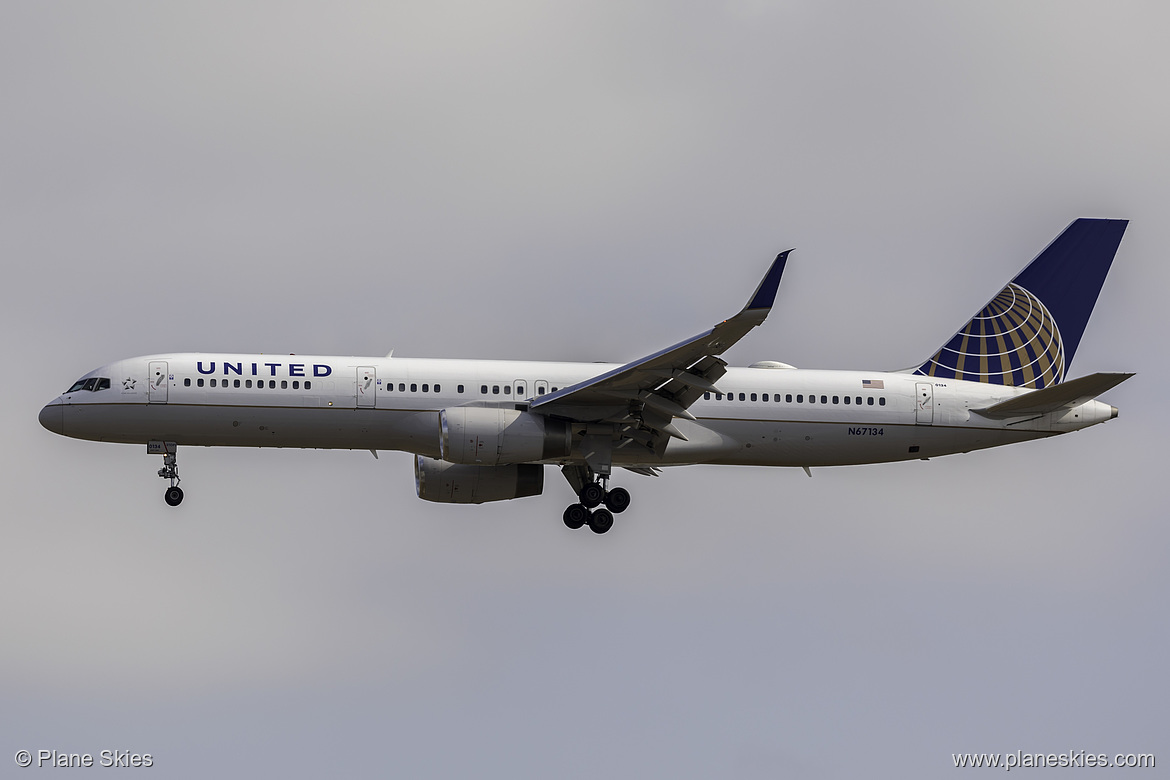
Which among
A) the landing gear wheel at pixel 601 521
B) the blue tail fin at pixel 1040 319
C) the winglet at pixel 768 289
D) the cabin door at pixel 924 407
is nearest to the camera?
the winglet at pixel 768 289

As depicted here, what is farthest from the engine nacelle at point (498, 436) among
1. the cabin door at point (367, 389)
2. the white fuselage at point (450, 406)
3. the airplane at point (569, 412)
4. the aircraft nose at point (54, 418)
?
the aircraft nose at point (54, 418)

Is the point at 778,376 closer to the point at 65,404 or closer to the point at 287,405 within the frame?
the point at 287,405

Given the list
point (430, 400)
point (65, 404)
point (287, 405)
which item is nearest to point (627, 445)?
point (430, 400)

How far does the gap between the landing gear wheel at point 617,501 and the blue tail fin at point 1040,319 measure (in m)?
9.88

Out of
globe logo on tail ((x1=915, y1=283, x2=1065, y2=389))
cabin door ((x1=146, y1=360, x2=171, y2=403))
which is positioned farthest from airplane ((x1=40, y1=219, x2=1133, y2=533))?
globe logo on tail ((x1=915, y1=283, x2=1065, y2=389))

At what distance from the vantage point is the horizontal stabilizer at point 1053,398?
43938 mm

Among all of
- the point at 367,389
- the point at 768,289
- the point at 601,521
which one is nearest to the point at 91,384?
the point at 367,389

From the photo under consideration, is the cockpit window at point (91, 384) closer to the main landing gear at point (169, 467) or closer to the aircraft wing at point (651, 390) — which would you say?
the main landing gear at point (169, 467)

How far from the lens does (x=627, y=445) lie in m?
45.3

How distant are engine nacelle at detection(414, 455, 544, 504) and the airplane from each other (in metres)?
0.10

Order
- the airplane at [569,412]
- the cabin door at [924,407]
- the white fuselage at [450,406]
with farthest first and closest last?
the cabin door at [924,407]
the white fuselage at [450,406]
the airplane at [569,412]

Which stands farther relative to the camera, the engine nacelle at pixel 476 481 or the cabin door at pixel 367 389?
the engine nacelle at pixel 476 481

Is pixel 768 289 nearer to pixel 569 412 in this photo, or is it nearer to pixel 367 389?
pixel 569 412

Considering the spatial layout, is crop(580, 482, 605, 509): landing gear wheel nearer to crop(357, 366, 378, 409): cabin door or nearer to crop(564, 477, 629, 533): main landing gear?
crop(564, 477, 629, 533): main landing gear
